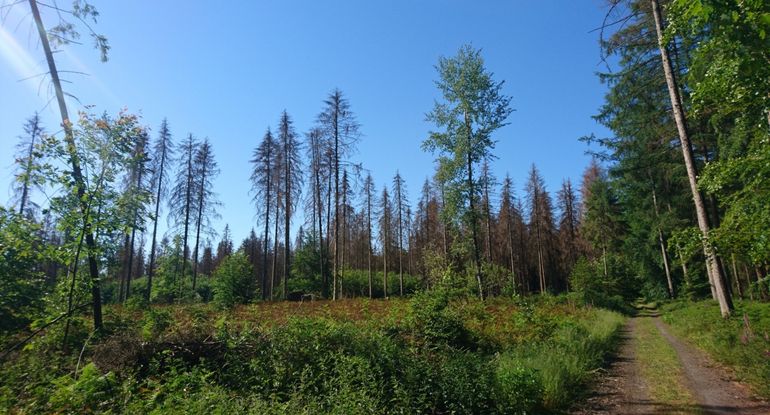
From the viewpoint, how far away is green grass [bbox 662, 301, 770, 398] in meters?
6.86

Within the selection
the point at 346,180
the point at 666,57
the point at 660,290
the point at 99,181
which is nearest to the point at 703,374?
the point at 666,57

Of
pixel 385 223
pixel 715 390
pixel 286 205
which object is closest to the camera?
pixel 715 390

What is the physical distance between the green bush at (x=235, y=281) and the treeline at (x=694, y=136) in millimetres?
18818

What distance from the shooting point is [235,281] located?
68.0 feet

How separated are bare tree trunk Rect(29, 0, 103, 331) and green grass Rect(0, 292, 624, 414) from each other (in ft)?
4.10

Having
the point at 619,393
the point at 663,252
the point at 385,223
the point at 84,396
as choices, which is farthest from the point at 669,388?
the point at 385,223

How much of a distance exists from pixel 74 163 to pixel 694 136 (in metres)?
23.4

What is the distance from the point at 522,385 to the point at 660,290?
31.6m

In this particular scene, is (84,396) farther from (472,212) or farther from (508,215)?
(508,215)

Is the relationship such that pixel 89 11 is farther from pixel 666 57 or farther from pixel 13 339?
pixel 666 57

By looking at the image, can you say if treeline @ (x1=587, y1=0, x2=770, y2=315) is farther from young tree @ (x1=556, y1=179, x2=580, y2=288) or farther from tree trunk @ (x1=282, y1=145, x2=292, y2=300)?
tree trunk @ (x1=282, y1=145, x2=292, y2=300)

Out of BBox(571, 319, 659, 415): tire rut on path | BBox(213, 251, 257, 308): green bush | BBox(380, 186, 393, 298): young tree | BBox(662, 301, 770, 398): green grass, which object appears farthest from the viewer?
BBox(380, 186, 393, 298): young tree

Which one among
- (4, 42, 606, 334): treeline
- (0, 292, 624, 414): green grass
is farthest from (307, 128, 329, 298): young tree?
(0, 292, 624, 414): green grass

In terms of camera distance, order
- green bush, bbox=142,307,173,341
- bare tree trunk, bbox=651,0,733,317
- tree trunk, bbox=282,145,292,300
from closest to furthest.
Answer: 1. green bush, bbox=142,307,173,341
2. bare tree trunk, bbox=651,0,733,317
3. tree trunk, bbox=282,145,292,300
